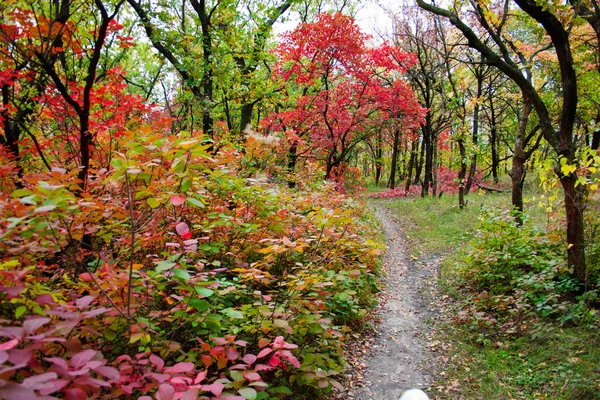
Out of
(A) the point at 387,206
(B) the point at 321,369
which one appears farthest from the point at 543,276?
(A) the point at 387,206

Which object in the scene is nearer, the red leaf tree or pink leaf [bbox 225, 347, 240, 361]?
pink leaf [bbox 225, 347, 240, 361]

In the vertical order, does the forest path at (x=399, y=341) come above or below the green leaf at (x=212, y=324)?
below

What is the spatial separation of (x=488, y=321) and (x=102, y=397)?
502 centimetres

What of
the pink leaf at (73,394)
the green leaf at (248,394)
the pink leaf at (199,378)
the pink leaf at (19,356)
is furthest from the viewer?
the green leaf at (248,394)

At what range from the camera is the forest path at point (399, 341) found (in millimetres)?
4035

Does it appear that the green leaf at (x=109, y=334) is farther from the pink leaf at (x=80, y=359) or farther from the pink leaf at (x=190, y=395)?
the pink leaf at (x=190, y=395)

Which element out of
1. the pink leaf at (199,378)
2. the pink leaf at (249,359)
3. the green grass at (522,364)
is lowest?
the green grass at (522,364)

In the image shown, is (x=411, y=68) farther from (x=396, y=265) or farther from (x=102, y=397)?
(x=102, y=397)

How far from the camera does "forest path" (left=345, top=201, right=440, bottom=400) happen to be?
4.04 meters

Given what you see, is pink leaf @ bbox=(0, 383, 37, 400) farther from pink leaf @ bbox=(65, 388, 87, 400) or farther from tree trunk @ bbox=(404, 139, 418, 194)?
tree trunk @ bbox=(404, 139, 418, 194)

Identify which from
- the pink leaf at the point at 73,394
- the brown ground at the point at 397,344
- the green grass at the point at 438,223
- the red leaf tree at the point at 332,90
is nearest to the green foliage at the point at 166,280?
the pink leaf at the point at 73,394

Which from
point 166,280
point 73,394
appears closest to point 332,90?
point 166,280

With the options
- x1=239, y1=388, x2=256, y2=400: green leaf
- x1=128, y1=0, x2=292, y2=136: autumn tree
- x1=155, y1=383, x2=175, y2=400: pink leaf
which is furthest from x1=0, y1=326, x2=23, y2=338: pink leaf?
x1=128, y1=0, x2=292, y2=136: autumn tree

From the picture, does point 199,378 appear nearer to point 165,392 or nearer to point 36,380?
point 165,392
